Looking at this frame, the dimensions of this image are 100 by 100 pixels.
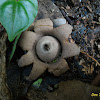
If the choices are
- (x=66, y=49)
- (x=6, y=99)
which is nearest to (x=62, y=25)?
(x=66, y=49)

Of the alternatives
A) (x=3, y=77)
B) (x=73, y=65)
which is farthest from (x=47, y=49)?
(x=3, y=77)

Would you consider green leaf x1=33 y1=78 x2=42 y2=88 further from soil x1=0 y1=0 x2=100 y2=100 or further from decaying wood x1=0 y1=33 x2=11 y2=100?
decaying wood x1=0 y1=33 x2=11 y2=100

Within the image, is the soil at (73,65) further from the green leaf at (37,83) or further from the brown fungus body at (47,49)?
the brown fungus body at (47,49)

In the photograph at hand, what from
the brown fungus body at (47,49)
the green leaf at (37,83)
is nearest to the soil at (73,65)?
the green leaf at (37,83)

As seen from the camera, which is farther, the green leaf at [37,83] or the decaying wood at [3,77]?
the green leaf at [37,83]

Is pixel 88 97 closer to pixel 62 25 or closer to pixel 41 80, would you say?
pixel 41 80

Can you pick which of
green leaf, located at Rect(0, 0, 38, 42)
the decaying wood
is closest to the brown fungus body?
the decaying wood
